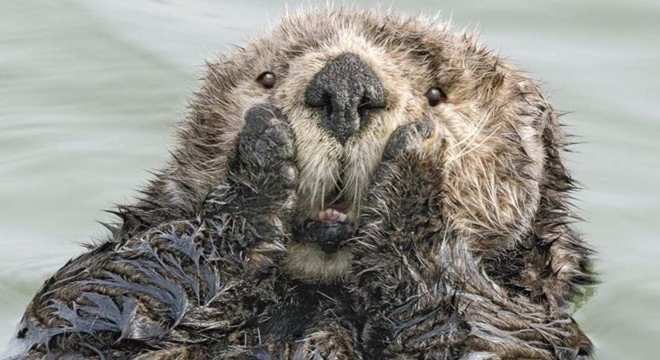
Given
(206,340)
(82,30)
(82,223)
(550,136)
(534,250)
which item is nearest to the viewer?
(206,340)

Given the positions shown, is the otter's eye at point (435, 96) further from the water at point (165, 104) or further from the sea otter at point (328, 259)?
the water at point (165, 104)

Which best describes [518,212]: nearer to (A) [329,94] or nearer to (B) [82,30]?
(A) [329,94]

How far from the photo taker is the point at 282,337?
15.4 ft

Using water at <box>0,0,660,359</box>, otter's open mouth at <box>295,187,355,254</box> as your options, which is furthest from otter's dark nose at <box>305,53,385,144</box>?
water at <box>0,0,660,359</box>

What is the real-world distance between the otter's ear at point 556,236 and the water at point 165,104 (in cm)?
51

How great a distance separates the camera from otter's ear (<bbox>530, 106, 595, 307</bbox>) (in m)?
5.16

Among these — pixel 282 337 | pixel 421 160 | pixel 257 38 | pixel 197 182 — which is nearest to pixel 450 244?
pixel 421 160

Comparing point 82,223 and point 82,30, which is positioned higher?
point 82,30

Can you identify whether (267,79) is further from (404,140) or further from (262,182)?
(404,140)

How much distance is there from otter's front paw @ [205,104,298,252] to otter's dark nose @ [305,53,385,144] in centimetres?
14

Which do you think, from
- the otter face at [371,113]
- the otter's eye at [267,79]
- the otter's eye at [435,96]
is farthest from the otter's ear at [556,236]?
the otter's eye at [267,79]

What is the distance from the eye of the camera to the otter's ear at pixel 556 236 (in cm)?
516

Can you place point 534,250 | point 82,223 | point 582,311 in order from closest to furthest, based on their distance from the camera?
point 534,250 → point 582,311 → point 82,223

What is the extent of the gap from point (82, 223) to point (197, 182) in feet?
6.16
